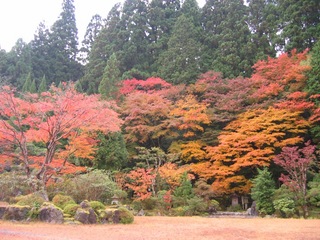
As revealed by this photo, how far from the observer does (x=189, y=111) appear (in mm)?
17750

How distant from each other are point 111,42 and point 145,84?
732cm

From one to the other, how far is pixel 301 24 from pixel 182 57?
26.5ft

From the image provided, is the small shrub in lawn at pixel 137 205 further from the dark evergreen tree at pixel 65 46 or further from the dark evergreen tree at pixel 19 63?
the dark evergreen tree at pixel 65 46

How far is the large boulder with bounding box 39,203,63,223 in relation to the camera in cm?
903

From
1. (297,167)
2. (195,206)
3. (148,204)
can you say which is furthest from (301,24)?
(148,204)

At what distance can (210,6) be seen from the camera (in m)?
26.2

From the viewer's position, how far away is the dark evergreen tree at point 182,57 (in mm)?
22484

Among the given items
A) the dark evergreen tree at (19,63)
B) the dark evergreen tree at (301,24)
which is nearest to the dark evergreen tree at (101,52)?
the dark evergreen tree at (19,63)

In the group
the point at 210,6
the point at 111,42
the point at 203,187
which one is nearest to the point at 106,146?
the point at 203,187

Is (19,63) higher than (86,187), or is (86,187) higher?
(19,63)

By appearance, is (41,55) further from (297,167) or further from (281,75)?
(297,167)

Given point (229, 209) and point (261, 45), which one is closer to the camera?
point (229, 209)

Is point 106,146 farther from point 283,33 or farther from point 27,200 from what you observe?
point 283,33

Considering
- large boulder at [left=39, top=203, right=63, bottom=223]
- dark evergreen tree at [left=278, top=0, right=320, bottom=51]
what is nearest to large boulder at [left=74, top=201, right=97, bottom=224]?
large boulder at [left=39, top=203, right=63, bottom=223]
